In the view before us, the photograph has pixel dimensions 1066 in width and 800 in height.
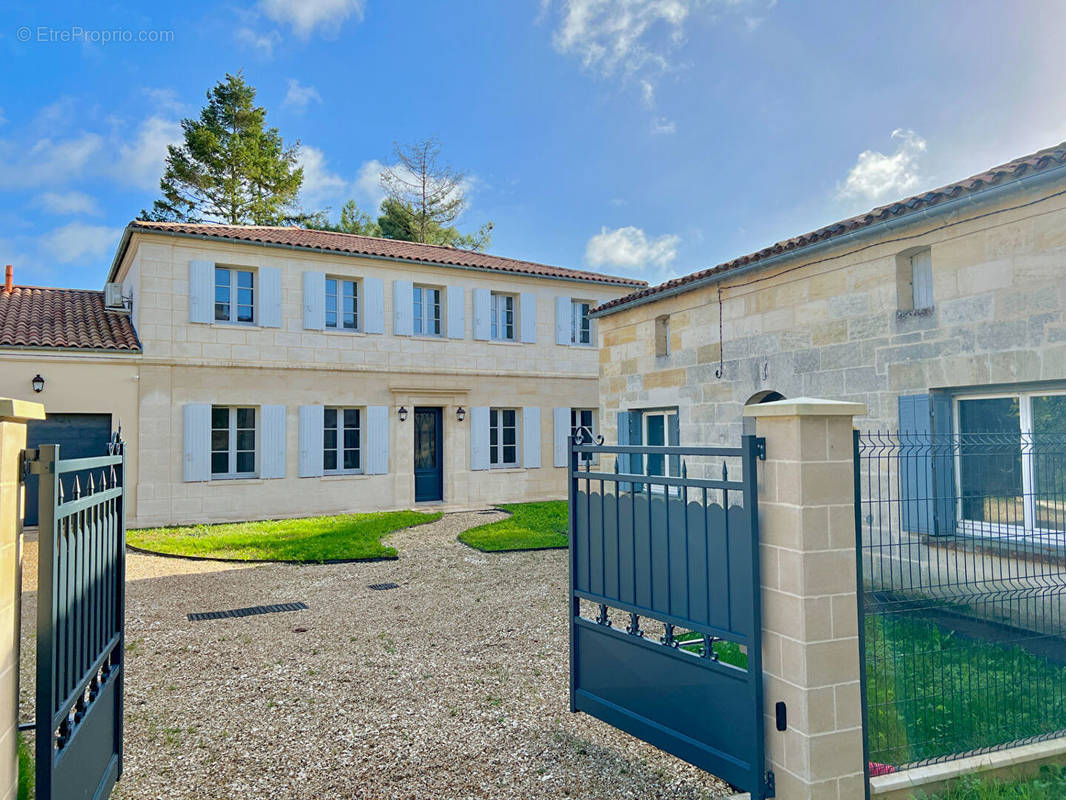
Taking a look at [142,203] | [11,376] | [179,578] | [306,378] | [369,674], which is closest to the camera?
[369,674]

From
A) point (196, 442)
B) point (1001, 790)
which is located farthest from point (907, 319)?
point (196, 442)

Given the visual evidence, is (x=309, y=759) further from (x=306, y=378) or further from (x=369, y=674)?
(x=306, y=378)

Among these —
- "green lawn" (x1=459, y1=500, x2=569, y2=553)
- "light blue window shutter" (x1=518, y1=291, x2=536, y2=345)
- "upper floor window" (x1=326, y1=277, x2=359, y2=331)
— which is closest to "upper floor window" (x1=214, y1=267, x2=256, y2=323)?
"upper floor window" (x1=326, y1=277, x2=359, y2=331)

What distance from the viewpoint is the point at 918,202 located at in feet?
19.1

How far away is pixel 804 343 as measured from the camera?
23.9ft

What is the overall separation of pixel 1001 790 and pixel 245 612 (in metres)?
6.31

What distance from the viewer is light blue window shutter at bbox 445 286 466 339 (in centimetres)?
1542

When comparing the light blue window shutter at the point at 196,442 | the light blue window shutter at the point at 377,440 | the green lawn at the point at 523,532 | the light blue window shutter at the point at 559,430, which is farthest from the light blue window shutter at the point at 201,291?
the light blue window shutter at the point at 559,430

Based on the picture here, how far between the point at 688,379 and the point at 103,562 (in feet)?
24.0

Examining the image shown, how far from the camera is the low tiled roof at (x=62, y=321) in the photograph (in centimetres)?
1168

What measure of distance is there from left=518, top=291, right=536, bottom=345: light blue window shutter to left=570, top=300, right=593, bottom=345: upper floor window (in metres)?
1.19

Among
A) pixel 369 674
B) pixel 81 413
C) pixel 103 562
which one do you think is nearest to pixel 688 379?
pixel 369 674

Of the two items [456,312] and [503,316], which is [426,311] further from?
[503,316]

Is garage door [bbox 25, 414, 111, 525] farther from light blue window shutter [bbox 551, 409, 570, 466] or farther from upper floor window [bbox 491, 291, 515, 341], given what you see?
light blue window shutter [bbox 551, 409, 570, 466]
